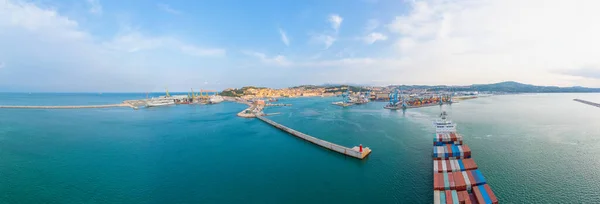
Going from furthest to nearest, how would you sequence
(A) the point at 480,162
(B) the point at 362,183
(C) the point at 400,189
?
(A) the point at 480,162, (B) the point at 362,183, (C) the point at 400,189

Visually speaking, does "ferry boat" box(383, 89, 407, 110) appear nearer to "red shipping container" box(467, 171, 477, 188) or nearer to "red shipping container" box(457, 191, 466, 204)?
"red shipping container" box(467, 171, 477, 188)

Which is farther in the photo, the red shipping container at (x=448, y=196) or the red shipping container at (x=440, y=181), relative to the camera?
the red shipping container at (x=440, y=181)

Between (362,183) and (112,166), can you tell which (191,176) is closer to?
(112,166)

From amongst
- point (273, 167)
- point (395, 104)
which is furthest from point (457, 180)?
point (395, 104)

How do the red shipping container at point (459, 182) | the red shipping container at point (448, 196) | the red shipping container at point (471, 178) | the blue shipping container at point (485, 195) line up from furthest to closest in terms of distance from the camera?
the red shipping container at point (471, 178), the red shipping container at point (459, 182), the red shipping container at point (448, 196), the blue shipping container at point (485, 195)

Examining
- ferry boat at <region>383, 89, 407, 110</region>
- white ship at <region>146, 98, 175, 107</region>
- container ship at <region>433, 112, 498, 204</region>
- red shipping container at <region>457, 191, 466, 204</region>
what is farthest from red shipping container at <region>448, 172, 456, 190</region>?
white ship at <region>146, 98, 175, 107</region>

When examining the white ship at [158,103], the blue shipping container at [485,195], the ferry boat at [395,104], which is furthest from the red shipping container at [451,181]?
the white ship at [158,103]

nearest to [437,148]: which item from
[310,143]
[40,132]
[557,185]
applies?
[557,185]

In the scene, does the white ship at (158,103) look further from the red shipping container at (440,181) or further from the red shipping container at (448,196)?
the red shipping container at (448,196)

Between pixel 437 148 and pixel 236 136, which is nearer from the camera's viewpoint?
pixel 437 148
